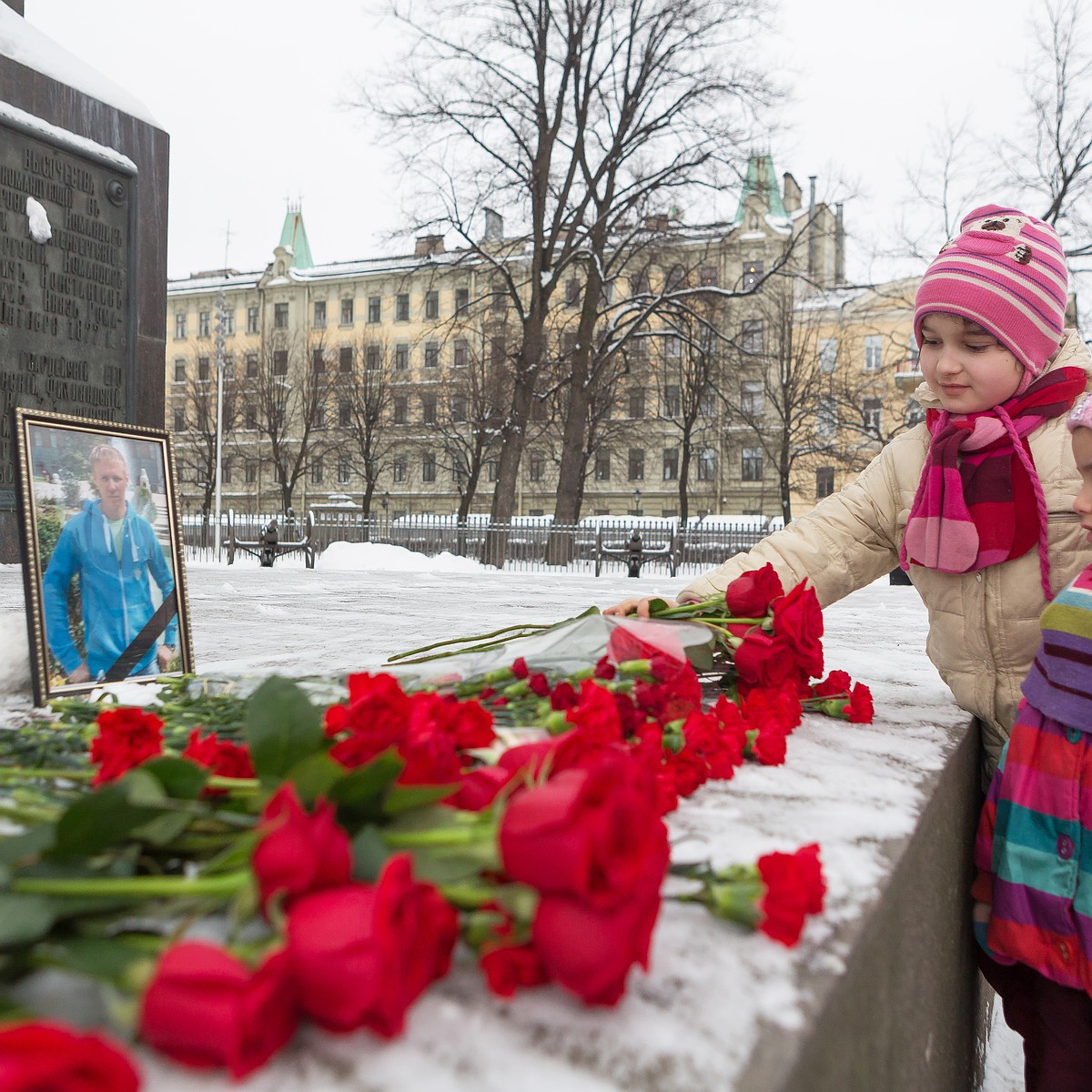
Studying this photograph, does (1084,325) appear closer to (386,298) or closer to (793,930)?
(793,930)

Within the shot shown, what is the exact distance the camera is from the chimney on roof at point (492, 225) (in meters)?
19.7

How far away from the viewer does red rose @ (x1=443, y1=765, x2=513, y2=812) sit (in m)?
0.84

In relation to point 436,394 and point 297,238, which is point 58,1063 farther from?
point 297,238

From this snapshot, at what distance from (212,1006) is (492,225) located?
22721 mm

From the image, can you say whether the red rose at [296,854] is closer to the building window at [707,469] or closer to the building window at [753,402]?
the building window at [753,402]

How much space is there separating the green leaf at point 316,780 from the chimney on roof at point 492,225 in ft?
65.6

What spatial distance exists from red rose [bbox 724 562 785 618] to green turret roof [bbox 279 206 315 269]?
192 ft

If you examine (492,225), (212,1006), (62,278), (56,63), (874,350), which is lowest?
(212,1006)

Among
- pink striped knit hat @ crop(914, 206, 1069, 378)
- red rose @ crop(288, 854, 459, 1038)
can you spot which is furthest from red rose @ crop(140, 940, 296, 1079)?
pink striped knit hat @ crop(914, 206, 1069, 378)

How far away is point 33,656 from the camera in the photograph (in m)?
2.15

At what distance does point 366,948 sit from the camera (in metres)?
0.61

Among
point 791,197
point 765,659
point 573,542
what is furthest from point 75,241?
point 791,197

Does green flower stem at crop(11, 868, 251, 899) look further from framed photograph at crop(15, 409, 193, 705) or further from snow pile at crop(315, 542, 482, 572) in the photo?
snow pile at crop(315, 542, 482, 572)

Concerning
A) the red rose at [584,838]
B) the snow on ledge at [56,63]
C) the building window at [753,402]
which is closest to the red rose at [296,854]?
the red rose at [584,838]
